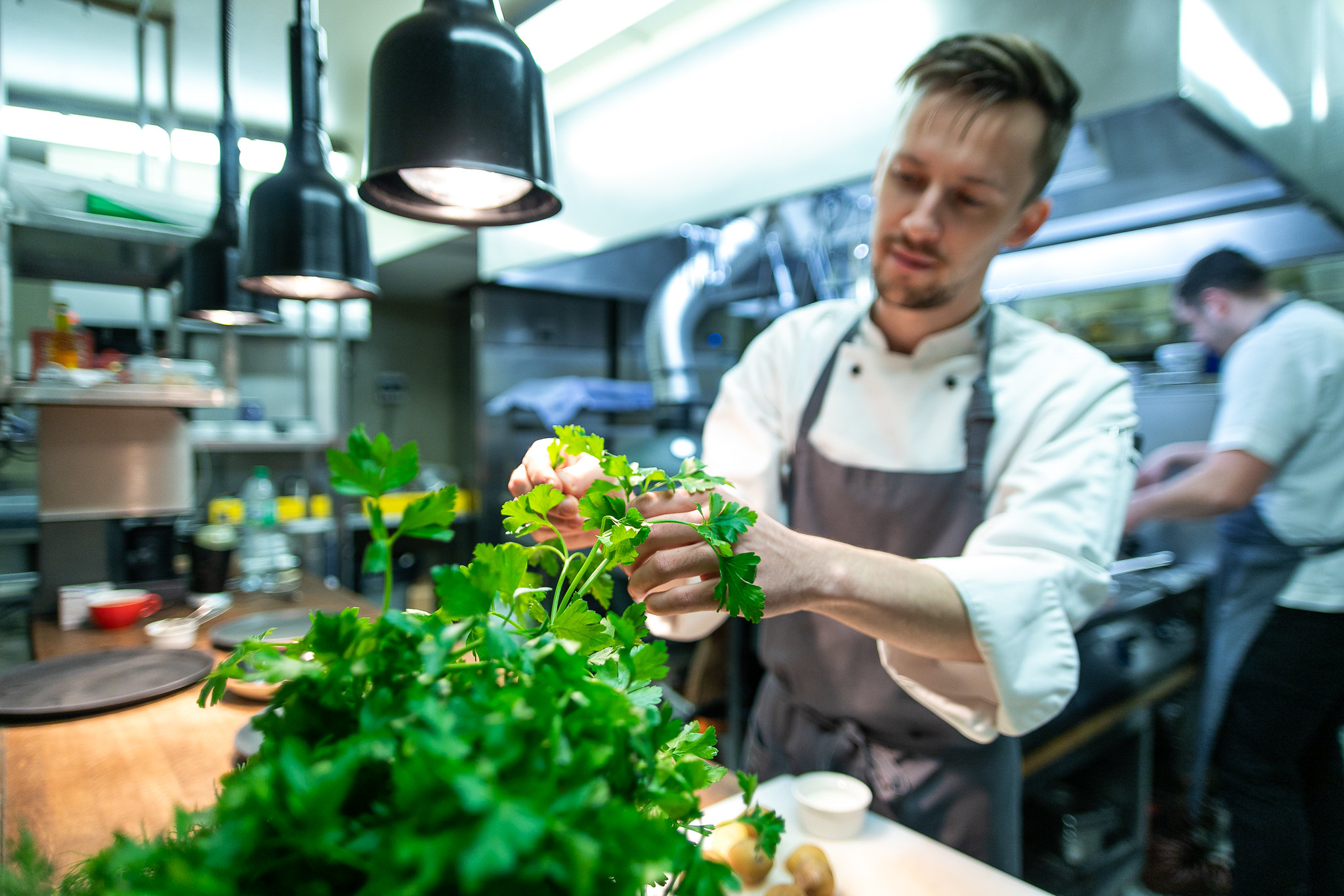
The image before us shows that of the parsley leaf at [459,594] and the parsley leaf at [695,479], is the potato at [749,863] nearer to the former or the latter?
the parsley leaf at [695,479]

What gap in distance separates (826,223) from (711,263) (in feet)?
2.05

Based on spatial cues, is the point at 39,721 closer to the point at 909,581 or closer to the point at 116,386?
the point at 116,386

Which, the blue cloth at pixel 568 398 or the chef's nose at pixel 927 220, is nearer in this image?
the chef's nose at pixel 927 220

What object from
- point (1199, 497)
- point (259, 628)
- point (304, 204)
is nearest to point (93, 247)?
point (259, 628)

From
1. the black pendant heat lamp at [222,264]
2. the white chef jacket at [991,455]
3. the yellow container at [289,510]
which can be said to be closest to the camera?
the white chef jacket at [991,455]

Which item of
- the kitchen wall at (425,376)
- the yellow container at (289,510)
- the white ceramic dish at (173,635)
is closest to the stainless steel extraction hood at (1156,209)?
the white ceramic dish at (173,635)

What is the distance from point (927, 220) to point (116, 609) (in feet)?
7.74

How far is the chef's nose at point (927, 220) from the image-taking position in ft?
4.09

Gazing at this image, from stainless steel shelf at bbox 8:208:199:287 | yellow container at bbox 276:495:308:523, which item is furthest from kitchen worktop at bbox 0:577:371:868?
yellow container at bbox 276:495:308:523

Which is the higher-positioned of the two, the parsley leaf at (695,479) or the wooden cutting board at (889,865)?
the parsley leaf at (695,479)

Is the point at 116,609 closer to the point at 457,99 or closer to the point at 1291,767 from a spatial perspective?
the point at 457,99

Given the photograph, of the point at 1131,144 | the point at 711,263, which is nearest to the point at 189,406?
the point at 711,263

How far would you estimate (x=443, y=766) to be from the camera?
33cm

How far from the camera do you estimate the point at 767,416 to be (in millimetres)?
1616
